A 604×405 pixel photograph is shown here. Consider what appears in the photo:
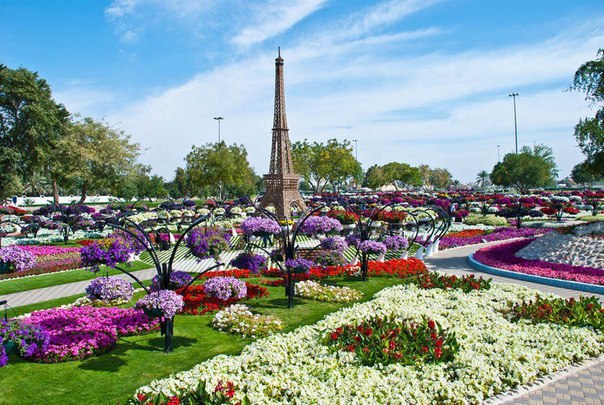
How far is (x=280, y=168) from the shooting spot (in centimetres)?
4534

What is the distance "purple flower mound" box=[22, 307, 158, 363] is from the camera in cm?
848

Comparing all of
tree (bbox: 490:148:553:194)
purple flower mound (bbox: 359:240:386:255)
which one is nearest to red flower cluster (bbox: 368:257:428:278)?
purple flower mound (bbox: 359:240:386:255)

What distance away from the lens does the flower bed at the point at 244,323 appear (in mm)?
9789

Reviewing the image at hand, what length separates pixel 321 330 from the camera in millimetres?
9547

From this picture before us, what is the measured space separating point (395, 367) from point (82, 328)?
21.0 feet

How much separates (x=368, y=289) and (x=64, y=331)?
816cm

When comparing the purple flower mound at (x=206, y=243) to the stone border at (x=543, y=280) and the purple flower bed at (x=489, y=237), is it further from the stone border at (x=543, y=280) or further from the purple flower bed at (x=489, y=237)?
the purple flower bed at (x=489, y=237)

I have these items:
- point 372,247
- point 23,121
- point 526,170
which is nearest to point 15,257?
point 372,247

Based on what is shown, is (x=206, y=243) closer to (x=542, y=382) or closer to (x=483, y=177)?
(x=542, y=382)

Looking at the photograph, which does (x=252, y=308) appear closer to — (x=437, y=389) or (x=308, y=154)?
(x=437, y=389)

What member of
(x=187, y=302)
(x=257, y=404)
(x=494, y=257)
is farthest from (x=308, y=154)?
(x=257, y=404)

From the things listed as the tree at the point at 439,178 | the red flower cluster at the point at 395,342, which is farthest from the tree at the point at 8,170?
the tree at the point at 439,178

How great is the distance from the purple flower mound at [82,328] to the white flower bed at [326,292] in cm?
440

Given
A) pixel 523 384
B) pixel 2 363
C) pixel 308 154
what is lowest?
pixel 523 384
